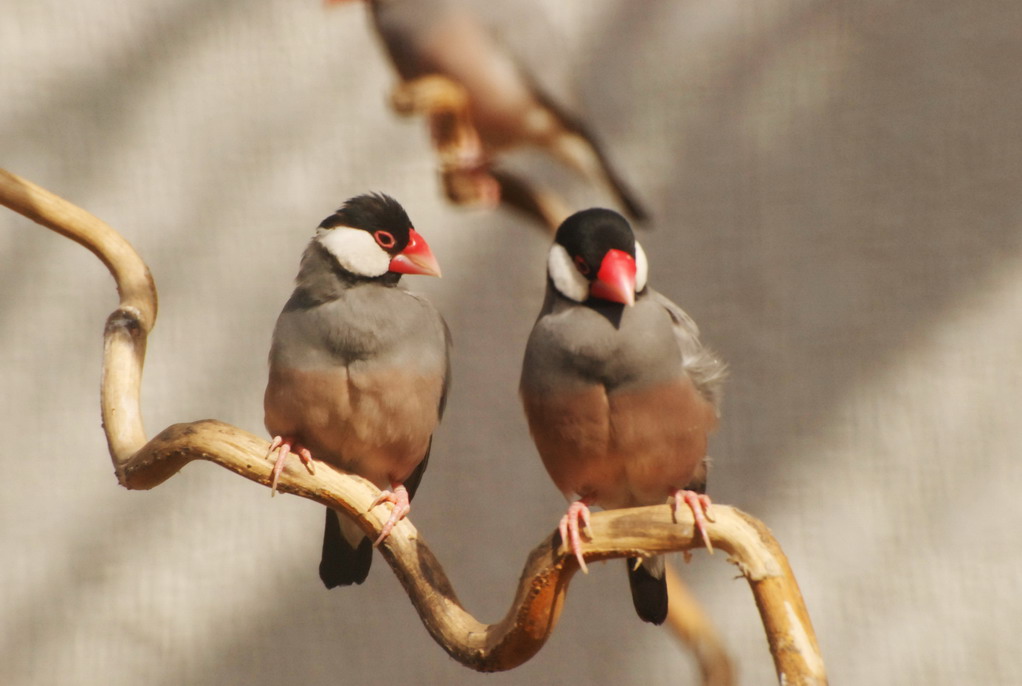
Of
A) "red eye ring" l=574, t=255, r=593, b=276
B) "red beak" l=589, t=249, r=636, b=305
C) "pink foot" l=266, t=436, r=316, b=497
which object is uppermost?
"red eye ring" l=574, t=255, r=593, b=276

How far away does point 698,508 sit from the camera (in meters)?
0.88

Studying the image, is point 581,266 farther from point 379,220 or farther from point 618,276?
point 379,220

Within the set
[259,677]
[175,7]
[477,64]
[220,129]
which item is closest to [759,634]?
[259,677]

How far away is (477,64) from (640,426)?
0.54m

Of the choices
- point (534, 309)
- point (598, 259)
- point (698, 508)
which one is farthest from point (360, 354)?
point (534, 309)

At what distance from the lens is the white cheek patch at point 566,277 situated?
41.8 inches

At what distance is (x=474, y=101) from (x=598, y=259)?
1.24ft

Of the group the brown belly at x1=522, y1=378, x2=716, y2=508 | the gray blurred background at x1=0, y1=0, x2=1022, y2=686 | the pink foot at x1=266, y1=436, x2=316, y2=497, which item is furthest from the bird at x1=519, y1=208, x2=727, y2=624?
the gray blurred background at x1=0, y1=0, x2=1022, y2=686

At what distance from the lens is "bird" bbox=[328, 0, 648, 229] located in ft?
4.19

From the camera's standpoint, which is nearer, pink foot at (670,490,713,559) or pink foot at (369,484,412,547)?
pink foot at (670,490,713,559)

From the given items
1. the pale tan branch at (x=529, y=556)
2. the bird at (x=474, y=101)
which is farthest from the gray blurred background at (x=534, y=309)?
the pale tan branch at (x=529, y=556)

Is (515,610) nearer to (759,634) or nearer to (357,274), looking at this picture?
(357,274)

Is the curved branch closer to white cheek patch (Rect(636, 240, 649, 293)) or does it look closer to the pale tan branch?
the pale tan branch

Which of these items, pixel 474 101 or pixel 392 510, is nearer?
pixel 392 510
